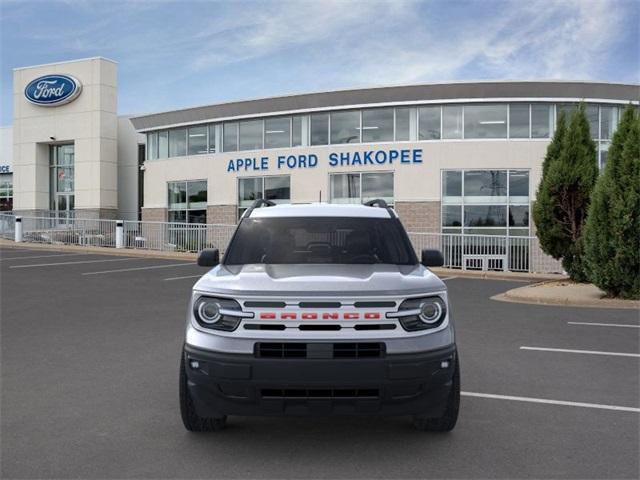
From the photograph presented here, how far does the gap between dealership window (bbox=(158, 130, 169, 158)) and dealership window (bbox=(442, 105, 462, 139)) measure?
1494cm

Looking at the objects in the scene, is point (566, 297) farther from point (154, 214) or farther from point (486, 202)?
point (154, 214)

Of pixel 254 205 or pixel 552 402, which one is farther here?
pixel 254 205

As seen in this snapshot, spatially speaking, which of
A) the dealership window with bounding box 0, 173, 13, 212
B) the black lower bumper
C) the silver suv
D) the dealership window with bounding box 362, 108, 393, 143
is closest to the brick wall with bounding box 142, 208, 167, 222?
the dealership window with bounding box 362, 108, 393, 143

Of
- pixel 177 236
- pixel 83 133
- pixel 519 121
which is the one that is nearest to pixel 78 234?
pixel 177 236

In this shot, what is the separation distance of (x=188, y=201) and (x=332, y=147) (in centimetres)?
869

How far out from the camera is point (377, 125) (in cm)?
2739

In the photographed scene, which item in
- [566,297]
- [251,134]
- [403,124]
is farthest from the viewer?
[251,134]

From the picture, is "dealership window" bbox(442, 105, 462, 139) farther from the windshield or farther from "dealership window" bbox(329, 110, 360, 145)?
the windshield

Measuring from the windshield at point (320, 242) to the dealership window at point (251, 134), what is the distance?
24.8m

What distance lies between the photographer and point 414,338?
12.9 feet

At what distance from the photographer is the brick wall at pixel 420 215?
26438 mm

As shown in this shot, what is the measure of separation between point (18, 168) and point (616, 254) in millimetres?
36260

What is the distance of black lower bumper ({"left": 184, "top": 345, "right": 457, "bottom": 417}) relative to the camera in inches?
149

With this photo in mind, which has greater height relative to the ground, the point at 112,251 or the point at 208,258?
the point at 208,258
